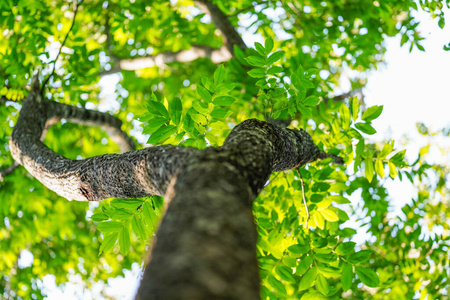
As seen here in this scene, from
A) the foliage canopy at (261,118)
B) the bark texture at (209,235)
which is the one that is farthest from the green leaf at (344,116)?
the bark texture at (209,235)

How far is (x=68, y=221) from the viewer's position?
5.33 metres

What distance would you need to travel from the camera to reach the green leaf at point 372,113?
7.95 feet

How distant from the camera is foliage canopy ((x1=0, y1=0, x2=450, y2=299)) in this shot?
222 cm

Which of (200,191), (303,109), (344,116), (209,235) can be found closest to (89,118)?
(303,109)

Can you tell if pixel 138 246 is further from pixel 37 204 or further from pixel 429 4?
pixel 429 4

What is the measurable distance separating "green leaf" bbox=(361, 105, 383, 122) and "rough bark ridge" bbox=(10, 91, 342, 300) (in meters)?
0.53

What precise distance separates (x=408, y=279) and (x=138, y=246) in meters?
4.13

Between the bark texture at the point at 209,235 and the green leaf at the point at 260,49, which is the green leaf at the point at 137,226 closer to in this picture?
the bark texture at the point at 209,235

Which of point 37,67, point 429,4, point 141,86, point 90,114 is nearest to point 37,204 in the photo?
point 90,114

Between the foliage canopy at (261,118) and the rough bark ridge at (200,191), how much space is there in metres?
0.32

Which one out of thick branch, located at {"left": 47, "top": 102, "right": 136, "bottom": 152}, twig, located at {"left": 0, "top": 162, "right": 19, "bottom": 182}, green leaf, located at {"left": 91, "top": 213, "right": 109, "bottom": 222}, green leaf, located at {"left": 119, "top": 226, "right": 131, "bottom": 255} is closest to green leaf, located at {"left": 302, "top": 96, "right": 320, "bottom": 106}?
green leaf, located at {"left": 119, "top": 226, "right": 131, "bottom": 255}

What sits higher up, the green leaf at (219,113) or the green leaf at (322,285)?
the green leaf at (219,113)

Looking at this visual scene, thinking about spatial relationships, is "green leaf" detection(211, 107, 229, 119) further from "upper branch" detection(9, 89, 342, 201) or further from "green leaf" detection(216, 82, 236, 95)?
"upper branch" detection(9, 89, 342, 201)

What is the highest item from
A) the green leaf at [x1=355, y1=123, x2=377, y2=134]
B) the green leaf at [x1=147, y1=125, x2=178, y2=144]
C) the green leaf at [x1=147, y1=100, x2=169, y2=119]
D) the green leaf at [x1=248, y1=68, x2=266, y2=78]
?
the green leaf at [x1=248, y1=68, x2=266, y2=78]
